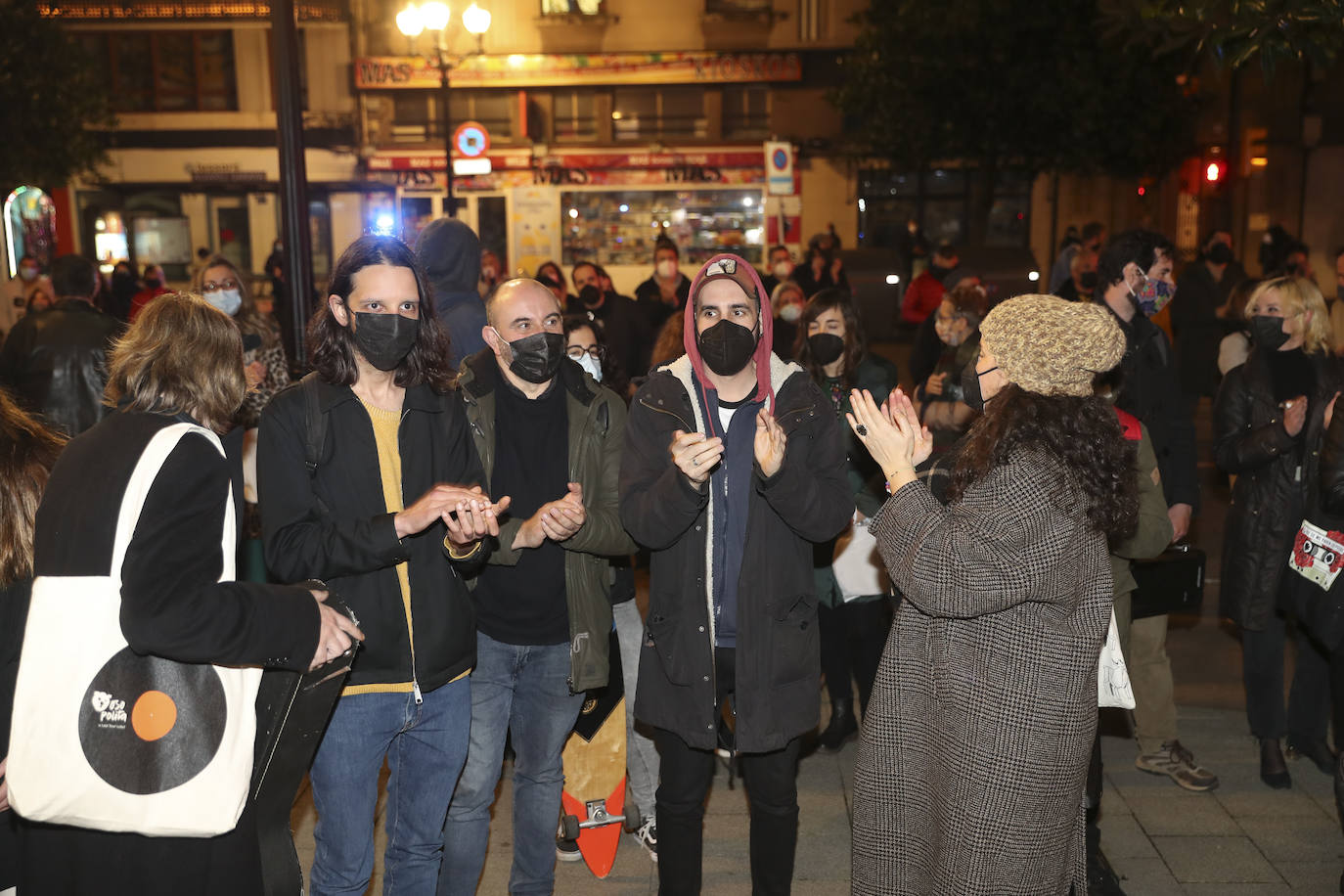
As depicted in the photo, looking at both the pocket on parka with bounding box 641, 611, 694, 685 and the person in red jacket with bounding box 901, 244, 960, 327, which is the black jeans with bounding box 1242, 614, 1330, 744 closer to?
the pocket on parka with bounding box 641, 611, 694, 685

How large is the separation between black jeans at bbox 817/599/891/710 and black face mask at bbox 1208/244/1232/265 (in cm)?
908

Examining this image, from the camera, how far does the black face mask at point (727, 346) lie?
3350 mm

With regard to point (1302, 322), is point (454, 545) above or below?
below

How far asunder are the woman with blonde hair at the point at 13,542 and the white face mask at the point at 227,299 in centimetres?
308

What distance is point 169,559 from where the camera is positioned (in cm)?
230

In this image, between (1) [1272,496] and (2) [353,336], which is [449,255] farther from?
(1) [1272,496]

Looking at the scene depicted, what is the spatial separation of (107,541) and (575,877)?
8.27ft

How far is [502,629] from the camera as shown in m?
3.51

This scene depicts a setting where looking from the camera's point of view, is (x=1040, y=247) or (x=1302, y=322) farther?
(x=1040, y=247)

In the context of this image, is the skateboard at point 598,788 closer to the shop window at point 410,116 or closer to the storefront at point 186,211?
the storefront at point 186,211

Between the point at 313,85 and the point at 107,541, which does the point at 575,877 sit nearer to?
the point at 107,541

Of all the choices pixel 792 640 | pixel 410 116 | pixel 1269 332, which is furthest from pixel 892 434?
pixel 410 116

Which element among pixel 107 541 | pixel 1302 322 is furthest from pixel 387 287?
pixel 1302 322

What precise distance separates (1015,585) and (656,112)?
1086 inches
